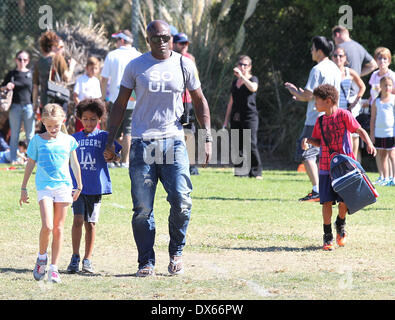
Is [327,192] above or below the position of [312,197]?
above

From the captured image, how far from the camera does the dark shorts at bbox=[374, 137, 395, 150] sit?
1272cm

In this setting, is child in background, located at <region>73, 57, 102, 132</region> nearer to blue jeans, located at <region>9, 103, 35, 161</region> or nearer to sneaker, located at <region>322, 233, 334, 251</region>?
blue jeans, located at <region>9, 103, 35, 161</region>

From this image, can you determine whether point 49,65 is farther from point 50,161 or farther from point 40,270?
point 40,270

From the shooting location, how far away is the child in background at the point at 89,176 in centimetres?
685

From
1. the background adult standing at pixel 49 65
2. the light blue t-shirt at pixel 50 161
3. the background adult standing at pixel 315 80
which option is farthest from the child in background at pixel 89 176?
the background adult standing at pixel 49 65

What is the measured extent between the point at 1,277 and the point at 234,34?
12.1 m

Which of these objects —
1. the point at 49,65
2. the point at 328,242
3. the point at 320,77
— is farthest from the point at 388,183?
the point at 49,65

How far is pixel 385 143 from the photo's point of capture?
12734mm

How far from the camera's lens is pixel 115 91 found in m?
13.0

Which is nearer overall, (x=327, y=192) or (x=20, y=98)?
(x=327, y=192)

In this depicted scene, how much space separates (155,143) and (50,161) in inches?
32.7

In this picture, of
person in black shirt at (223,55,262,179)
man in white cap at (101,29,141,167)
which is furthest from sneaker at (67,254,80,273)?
person in black shirt at (223,55,262,179)
